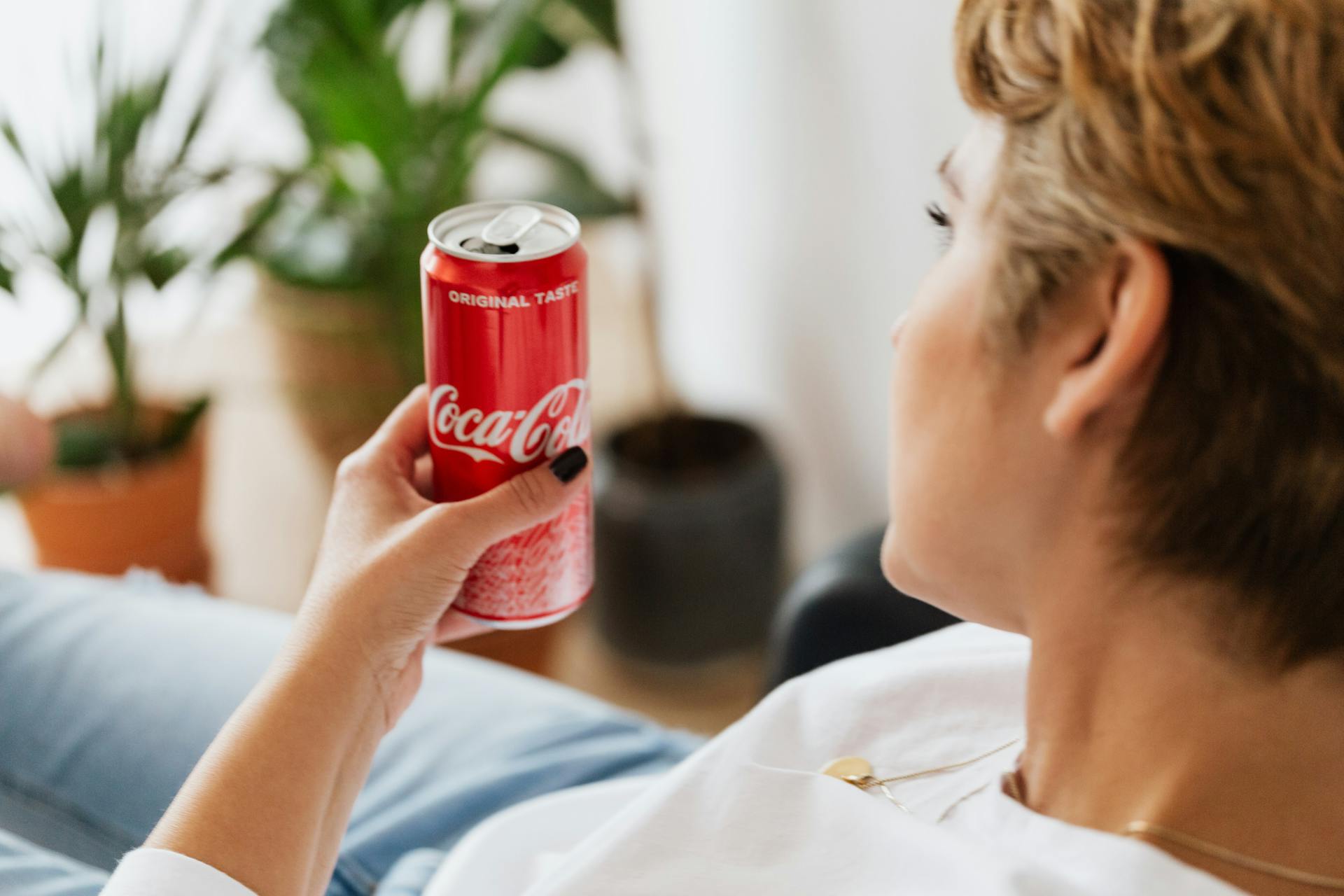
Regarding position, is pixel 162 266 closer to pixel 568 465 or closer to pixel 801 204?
pixel 801 204

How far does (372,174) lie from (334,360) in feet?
0.97

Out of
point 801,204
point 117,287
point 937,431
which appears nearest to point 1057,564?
point 937,431

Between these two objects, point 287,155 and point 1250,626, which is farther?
point 287,155

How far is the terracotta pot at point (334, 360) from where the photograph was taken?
1991 millimetres

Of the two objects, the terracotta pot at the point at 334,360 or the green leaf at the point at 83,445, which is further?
the terracotta pot at the point at 334,360

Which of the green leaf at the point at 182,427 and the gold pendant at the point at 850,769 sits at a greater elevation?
the gold pendant at the point at 850,769

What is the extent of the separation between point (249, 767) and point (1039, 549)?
453mm

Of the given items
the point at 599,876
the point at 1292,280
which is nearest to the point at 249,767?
the point at 599,876

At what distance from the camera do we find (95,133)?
1685 millimetres

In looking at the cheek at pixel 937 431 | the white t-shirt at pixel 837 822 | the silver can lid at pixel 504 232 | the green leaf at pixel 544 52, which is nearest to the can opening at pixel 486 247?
the silver can lid at pixel 504 232

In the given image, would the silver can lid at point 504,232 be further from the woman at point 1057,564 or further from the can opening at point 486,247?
the woman at point 1057,564

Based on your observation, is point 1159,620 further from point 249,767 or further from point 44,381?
point 44,381

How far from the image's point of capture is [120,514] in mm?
1818

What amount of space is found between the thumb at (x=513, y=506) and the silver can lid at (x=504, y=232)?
0.42ft
